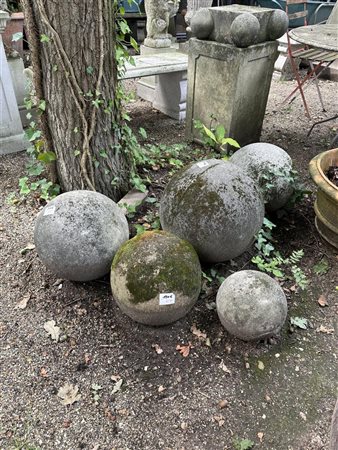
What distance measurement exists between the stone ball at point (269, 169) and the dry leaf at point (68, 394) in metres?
2.12

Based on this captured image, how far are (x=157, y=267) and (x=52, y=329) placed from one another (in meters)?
0.88

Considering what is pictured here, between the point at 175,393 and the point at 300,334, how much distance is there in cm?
93

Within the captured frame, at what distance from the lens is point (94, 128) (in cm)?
299

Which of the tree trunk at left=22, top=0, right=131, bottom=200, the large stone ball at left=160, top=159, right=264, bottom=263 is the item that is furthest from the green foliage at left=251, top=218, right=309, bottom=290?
the tree trunk at left=22, top=0, right=131, bottom=200

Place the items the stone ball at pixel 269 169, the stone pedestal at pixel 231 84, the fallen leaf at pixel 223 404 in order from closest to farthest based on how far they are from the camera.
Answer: the fallen leaf at pixel 223 404
the stone ball at pixel 269 169
the stone pedestal at pixel 231 84

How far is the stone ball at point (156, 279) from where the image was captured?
215cm

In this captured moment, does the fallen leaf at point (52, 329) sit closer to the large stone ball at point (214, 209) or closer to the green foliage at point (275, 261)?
the large stone ball at point (214, 209)

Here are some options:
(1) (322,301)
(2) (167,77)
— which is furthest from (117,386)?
(2) (167,77)

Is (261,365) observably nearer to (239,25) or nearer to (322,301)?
(322,301)

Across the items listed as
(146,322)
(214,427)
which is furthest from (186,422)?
(146,322)

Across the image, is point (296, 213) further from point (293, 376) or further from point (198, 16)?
point (198, 16)

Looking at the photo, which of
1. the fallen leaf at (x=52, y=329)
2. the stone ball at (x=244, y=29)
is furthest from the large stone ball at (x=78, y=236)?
the stone ball at (x=244, y=29)

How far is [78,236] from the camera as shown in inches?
94.7

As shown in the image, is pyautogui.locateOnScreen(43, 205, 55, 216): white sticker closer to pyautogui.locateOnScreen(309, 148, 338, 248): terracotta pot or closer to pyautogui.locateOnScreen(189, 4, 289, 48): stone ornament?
pyautogui.locateOnScreen(309, 148, 338, 248): terracotta pot
